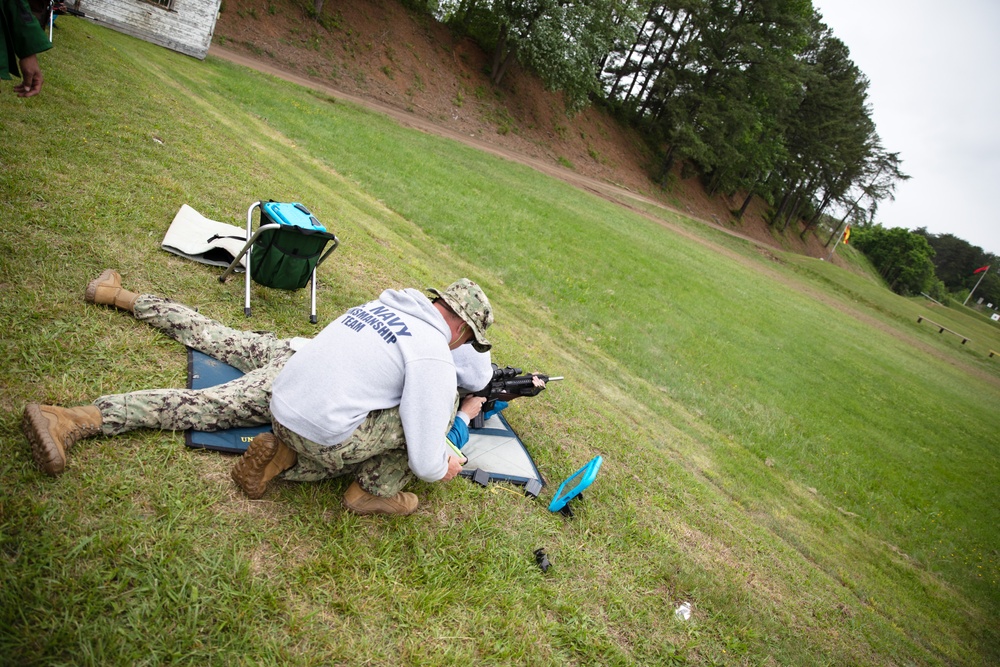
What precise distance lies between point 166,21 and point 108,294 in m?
17.9

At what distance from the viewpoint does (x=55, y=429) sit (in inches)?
101

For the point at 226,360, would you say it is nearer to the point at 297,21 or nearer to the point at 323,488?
the point at 323,488

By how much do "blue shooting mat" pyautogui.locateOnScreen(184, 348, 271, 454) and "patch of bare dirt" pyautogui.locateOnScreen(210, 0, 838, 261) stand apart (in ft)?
68.3

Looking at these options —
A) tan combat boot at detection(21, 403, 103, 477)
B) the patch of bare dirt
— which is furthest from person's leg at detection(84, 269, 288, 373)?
the patch of bare dirt

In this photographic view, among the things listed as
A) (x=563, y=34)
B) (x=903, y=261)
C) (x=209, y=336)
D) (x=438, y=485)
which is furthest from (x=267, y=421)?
(x=903, y=261)

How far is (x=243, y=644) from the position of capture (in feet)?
7.42

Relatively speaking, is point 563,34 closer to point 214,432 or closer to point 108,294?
point 108,294

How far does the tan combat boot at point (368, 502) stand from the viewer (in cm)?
309

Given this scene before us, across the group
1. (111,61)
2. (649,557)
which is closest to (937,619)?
(649,557)

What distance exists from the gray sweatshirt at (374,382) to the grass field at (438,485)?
721 mm

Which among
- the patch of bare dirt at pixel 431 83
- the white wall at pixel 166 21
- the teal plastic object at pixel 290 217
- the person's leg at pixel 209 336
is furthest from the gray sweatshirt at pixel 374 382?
the patch of bare dirt at pixel 431 83

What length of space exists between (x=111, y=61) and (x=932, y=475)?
19032 millimetres

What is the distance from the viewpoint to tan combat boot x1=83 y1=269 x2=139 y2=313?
151 inches

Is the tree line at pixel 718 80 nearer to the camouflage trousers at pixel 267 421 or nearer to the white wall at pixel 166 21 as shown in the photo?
the white wall at pixel 166 21
